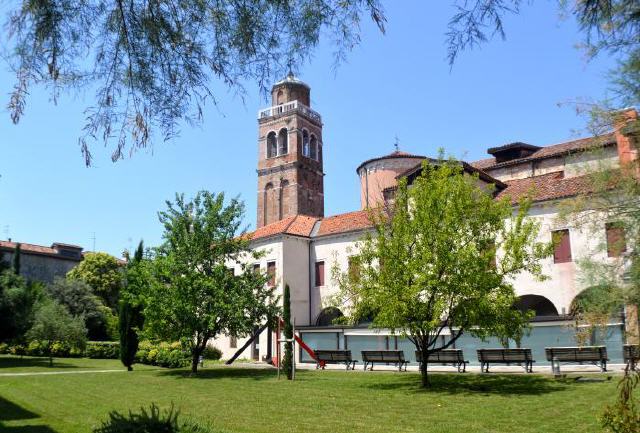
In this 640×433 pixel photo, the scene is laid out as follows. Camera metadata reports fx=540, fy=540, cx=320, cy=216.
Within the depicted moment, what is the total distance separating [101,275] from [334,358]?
3730 cm

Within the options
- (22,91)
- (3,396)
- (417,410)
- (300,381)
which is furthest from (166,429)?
(300,381)

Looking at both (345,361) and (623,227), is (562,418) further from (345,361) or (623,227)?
(345,361)

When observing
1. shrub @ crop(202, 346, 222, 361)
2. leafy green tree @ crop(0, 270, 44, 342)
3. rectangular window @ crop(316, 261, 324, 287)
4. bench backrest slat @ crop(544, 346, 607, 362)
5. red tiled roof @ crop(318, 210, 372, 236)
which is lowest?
shrub @ crop(202, 346, 222, 361)

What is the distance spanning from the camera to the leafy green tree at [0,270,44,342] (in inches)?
1110

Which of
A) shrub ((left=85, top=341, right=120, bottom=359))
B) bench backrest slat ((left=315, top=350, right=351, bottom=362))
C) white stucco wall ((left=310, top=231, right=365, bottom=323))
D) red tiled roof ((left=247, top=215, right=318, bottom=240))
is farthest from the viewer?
shrub ((left=85, top=341, right=120, bottom=359))

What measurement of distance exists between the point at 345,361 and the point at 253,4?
2089 centimetres

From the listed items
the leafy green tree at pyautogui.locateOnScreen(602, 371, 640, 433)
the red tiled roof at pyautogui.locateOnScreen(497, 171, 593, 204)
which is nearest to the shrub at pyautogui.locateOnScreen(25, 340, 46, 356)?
the red tiled roof at pyautogui.locateOnScreen(497, 171, 593, 204)

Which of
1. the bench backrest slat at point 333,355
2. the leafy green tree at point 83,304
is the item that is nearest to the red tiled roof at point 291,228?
the bench backrest slat at point 333,355

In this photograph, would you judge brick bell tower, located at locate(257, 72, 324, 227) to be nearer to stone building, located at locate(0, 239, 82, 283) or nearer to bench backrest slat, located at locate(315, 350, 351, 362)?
stone building, located at locate(0, 239, 82, 283)

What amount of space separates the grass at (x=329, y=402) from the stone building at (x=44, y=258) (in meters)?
43.2

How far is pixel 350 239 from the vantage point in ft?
106

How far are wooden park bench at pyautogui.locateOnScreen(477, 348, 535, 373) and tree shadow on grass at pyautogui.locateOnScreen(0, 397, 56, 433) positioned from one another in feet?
49.2

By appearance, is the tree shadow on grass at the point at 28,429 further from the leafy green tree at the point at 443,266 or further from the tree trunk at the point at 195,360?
the tree trunk at the point at 195,360

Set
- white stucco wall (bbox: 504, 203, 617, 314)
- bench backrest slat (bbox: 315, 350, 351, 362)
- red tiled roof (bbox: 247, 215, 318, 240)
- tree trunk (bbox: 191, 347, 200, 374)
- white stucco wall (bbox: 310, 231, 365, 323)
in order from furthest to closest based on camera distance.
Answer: red tiled roof (bbox: 247, 215, 318, 240)
white stucco wall (bbox: 310, 231, 365, 323)
bench backrest slat (bbox: 315, 350, 351, 362)
tree trunk (bbox: 191, 347, 200, 374)
white stucco wall (bbox: 504, 203, 617, 314)
